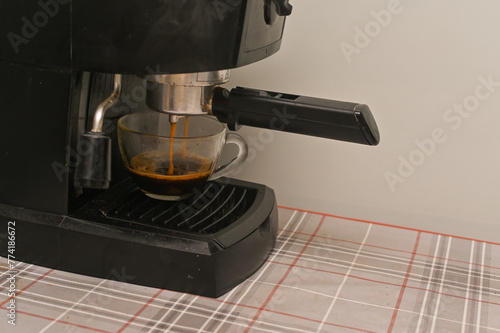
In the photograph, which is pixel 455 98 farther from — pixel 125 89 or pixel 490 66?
pixel 125 89

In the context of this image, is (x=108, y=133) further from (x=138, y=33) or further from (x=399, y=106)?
(x=399, y=106)

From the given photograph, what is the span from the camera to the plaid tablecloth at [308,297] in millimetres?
656

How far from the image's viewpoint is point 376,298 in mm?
731

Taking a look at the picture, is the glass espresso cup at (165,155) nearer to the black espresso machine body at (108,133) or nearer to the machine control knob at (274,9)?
the black espresso machine body at (108,133)

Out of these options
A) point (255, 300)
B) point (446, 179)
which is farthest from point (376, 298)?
point (446, 179)

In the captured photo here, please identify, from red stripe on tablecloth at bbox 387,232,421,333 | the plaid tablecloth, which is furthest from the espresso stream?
red stripe on tablecloth at bbox 387,232,421,333

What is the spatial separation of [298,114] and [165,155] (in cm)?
18

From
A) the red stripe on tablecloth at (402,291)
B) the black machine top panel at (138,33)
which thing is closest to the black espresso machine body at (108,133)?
the black machine top panel at (138,33)

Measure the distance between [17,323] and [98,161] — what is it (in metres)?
0.17

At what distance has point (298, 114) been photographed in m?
0.68

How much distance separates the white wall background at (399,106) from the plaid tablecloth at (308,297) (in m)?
0.09

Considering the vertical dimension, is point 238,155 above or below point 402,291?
above

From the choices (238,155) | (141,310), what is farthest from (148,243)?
(238,155)

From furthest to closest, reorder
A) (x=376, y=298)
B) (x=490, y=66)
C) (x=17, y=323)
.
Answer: (x=490, y=66) → (x=376, y=298) → (x=17, y=323)
